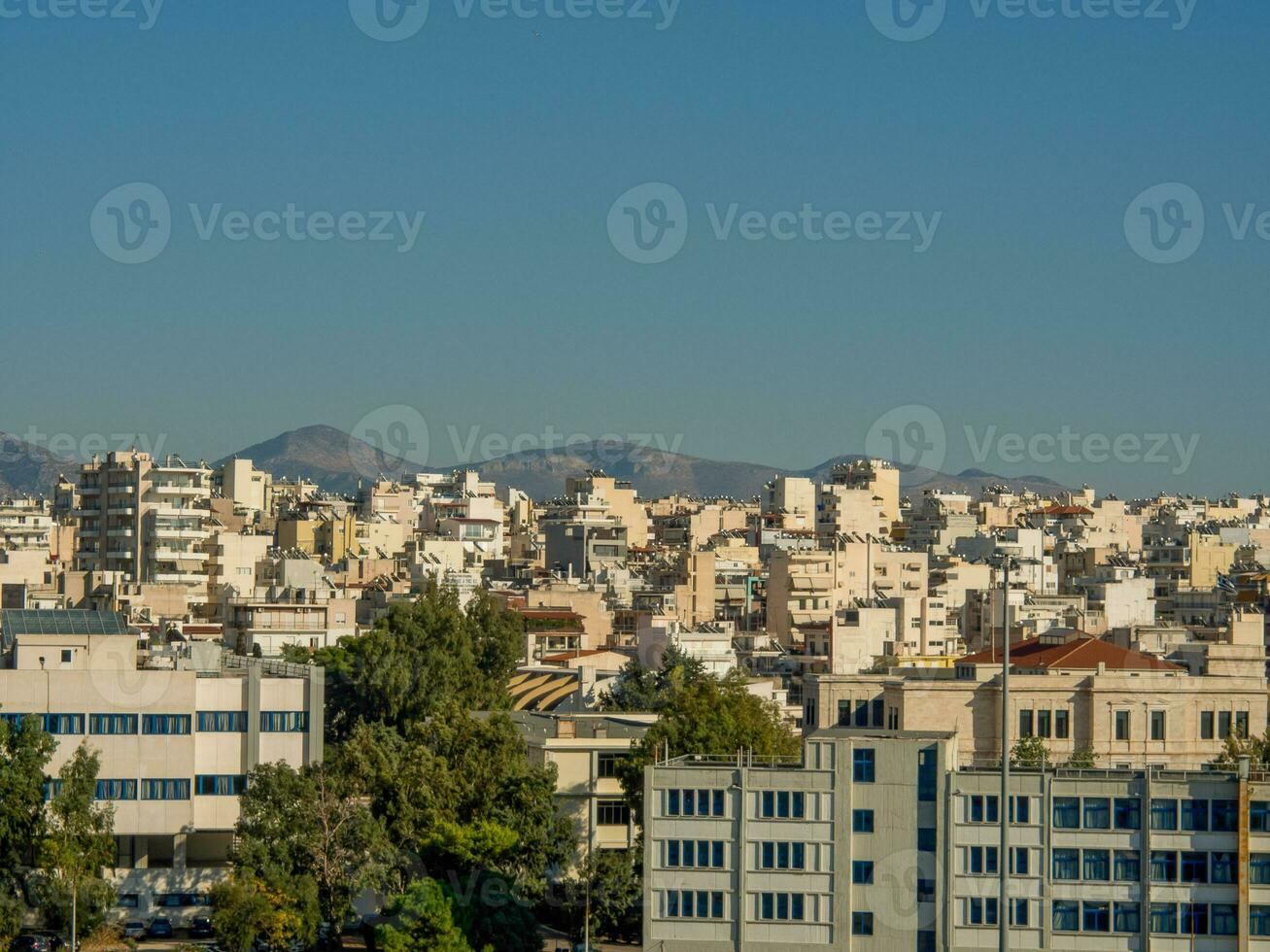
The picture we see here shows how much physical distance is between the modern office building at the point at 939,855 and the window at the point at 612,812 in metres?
11.5

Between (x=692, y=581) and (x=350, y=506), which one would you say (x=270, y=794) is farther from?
(x=350, y=506)

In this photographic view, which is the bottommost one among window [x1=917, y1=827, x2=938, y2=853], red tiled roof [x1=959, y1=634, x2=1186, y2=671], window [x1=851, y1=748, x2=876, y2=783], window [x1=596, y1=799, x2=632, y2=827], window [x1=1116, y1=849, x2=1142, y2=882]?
window [x1=596, y1=799, x2=632, y2=827]

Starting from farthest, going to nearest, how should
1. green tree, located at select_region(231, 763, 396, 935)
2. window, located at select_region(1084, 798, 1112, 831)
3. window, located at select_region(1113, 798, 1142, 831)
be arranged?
green tree, located at select_region(231, 763, 396, 935), window, located at select_region(1084, 798, 1112, 831), window, located at select_region(1113, 798, 1142, 831)

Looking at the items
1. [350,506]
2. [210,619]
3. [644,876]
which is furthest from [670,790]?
[350,506]

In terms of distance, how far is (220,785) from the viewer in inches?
1983

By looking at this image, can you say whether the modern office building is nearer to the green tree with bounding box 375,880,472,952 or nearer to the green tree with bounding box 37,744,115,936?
the green tree with bounding box 375,880,472,952

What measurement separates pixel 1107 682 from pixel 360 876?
18664 millimetres

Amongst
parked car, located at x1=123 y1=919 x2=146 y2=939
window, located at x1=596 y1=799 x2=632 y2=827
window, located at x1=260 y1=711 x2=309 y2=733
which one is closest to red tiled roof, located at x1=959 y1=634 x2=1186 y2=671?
window, located at x1=596 y1=799 x2=632 y2=827

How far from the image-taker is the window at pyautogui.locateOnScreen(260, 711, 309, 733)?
50.9 metres

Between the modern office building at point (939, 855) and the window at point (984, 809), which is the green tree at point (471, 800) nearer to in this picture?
the modern office building at point (939, 855)

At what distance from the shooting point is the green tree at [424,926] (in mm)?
42250

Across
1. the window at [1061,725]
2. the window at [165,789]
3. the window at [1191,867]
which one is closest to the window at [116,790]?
the window at [165,789]

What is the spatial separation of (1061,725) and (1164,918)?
1660cm

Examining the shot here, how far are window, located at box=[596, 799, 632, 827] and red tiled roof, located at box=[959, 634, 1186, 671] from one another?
473 inches
